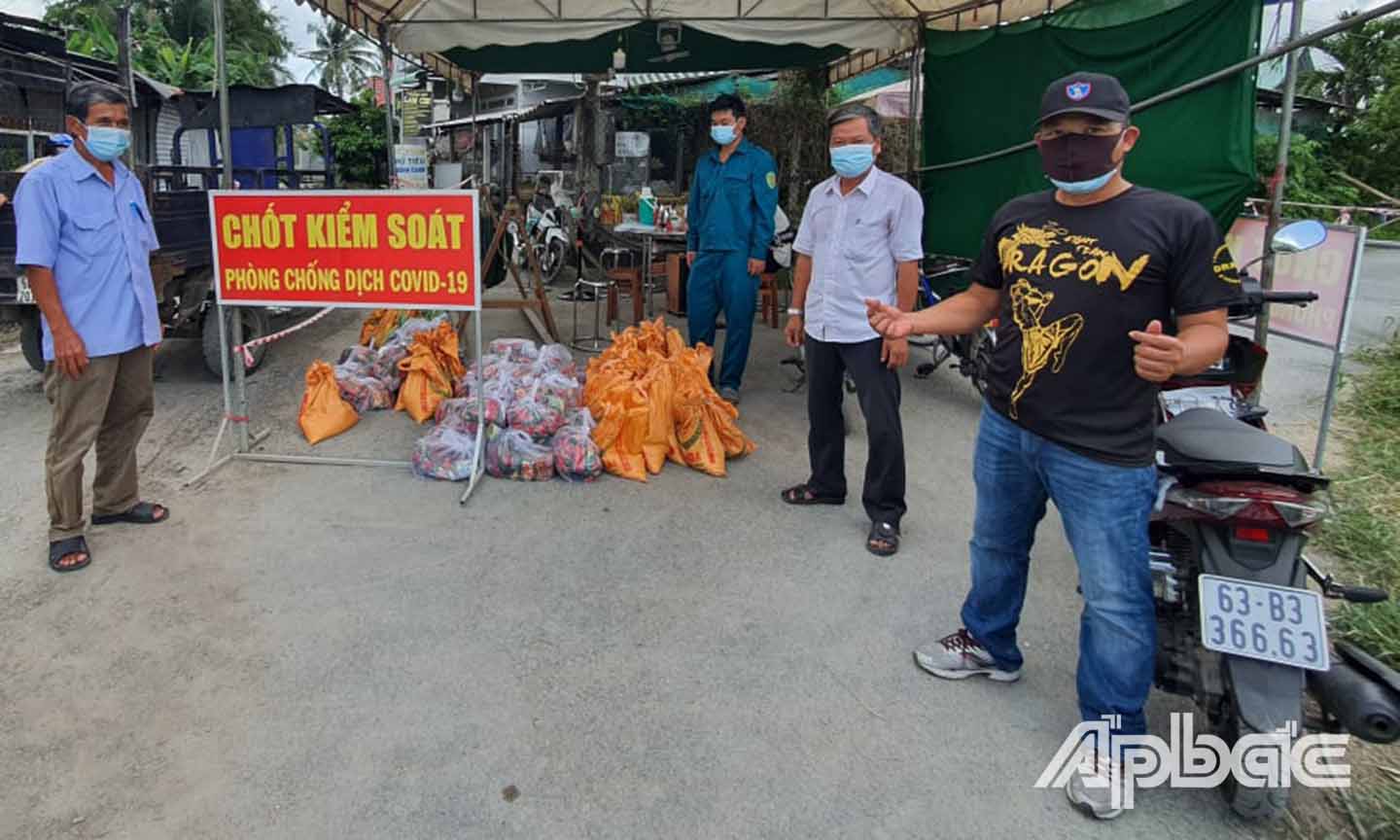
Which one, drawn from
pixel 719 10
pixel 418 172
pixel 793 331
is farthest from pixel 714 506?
pixel 418 172

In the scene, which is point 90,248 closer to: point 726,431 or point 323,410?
point 323,410

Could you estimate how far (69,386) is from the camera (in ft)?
11.8

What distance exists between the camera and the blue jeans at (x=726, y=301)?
20.4 feet

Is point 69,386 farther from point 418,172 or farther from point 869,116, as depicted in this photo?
point 418,172

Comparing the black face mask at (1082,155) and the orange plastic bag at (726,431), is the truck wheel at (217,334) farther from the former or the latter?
the black face mask at (1082,155)

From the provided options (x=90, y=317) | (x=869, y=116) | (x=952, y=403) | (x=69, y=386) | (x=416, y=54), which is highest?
(x=416, y=54)

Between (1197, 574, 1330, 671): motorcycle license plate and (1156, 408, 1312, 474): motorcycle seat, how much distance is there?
325 millimetres

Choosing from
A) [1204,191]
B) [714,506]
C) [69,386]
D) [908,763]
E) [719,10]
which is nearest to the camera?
[908,763]

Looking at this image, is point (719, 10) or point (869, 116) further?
point (719, 10)

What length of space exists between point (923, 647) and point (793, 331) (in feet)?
5.97

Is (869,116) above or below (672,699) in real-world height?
above

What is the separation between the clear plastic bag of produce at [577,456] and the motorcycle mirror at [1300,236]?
3.26 meters

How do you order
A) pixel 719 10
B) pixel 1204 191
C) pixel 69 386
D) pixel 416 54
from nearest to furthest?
1. pixel 69 386
2. pixel 1204 191
3. pixel 719 10
4. pixel 416 54

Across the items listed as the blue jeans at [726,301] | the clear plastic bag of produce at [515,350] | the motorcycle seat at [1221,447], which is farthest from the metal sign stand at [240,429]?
the motorcycle seat at [1221,447]
